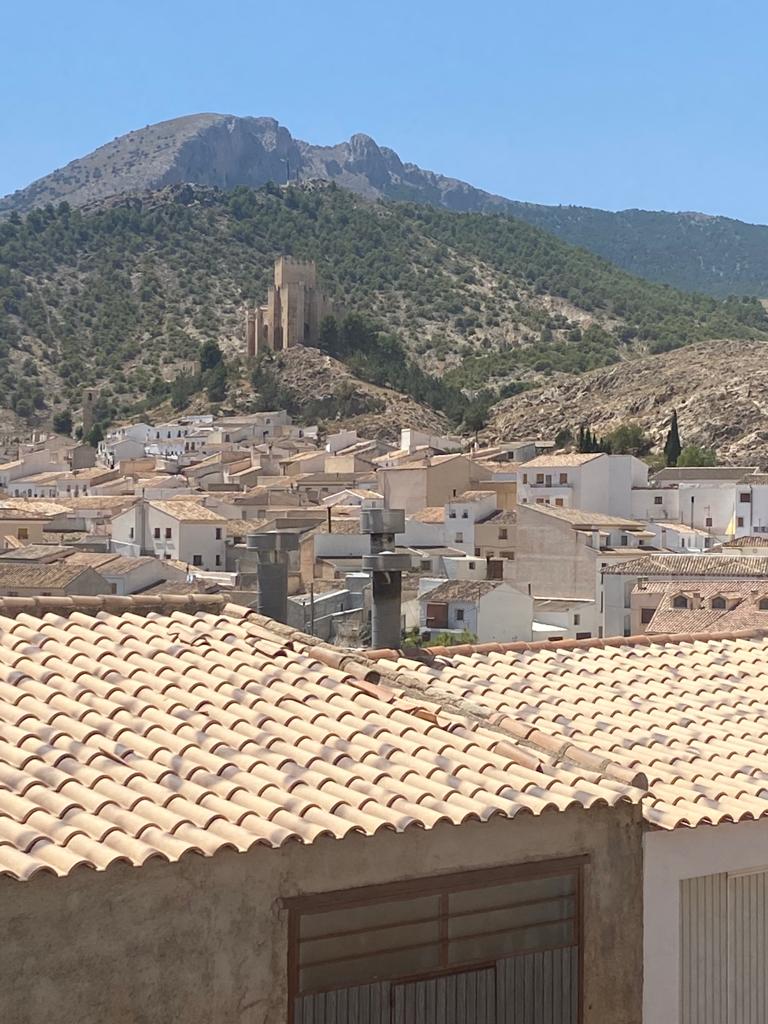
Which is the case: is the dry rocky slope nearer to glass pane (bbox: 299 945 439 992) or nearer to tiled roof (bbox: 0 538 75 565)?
tiled roof (bbox: 0 538 75 565)

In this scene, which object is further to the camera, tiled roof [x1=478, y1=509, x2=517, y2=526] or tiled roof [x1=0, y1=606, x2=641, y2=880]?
tiled roof [x1=478, y1=509, x2=517, y2=526]

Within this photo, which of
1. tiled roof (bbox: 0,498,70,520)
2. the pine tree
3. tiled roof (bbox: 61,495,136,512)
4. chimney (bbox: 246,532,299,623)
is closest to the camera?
chimney (bbox: 246,532,299,623)

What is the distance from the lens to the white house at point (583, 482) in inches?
2101

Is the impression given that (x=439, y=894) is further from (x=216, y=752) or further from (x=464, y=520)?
(x=464, y=520)

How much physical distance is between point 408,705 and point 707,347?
3474 inches

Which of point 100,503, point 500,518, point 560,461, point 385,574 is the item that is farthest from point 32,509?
point 385,574

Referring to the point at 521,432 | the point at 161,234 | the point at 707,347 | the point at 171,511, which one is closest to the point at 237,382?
the point at 521,432

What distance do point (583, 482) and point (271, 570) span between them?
4515 cm

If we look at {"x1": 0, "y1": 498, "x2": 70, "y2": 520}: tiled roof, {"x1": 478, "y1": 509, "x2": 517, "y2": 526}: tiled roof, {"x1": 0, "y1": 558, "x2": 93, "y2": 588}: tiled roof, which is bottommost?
{"x1": 0, "y1": 498, "x2": 70, "y2": 520}: tiled roof

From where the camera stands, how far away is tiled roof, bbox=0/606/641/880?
17.8ft

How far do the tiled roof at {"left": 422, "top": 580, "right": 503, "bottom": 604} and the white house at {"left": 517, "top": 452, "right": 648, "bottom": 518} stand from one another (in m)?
15.5

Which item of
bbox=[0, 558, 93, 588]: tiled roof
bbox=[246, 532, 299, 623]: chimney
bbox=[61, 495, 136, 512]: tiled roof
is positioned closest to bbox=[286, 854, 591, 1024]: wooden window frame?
bbox=[246, 532, 299, 623]: chimney

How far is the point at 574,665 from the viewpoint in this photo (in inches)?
351

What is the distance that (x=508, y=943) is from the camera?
607 cm
